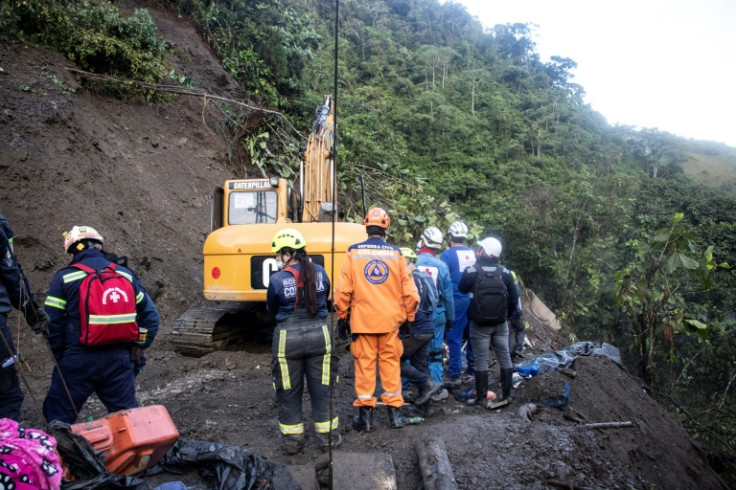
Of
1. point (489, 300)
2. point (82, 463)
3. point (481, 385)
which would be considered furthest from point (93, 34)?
point (82, 463)

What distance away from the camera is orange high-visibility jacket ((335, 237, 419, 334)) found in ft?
14.8

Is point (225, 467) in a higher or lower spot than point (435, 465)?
higher

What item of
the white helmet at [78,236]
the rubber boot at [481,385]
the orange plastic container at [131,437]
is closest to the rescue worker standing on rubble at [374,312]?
the rubber boot at [481,385]

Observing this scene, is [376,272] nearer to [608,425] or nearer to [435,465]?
[435,465]

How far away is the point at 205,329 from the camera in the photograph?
23.2 ft

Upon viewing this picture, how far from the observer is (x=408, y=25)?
5109 centimetres

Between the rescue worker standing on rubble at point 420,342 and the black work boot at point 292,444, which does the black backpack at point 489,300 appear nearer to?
the rescue worker standing on rubble at point 420,342

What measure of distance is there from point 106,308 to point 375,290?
83.8 inches

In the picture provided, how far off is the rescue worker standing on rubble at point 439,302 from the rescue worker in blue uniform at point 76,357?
3.01 m

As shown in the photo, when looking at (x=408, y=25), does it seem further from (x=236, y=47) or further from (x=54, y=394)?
(x=54, y=394)

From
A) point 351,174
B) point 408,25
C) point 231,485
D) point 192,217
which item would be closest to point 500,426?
point 231,485

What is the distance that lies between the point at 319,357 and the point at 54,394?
192cm

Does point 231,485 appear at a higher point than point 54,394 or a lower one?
lower

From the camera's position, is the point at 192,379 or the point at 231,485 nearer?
the point at 231,485
